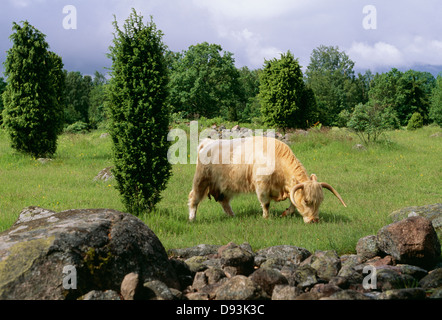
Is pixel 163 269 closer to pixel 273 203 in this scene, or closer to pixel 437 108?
pixel 273 203

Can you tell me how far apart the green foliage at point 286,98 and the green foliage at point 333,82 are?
30.8 metres

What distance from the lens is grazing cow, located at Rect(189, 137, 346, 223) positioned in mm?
9250

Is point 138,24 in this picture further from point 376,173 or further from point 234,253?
point 376,173

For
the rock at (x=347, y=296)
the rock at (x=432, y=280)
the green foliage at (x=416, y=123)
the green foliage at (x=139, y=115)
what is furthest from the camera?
the green foliage at (x=416, y=123)

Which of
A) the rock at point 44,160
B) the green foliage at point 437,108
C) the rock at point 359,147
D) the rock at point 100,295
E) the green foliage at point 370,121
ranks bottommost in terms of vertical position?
the rock at point 100,295

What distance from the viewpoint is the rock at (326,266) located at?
5.14 metres

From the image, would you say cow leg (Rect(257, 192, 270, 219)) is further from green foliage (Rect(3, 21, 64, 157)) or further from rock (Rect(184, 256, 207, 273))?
green foliage (Rect(3, 21, 64, 157))

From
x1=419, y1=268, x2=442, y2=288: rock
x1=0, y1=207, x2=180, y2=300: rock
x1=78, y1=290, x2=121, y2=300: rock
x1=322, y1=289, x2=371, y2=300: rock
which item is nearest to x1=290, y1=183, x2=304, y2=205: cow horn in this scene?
x1=419, y1=268, x2=442, y2=288: rock

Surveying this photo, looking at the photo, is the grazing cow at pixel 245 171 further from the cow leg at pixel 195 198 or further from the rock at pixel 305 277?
the rock at pixel 305 277

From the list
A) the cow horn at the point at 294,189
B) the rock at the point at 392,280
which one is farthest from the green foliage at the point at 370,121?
the rock at the point at 392,280

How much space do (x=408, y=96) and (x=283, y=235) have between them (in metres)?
58.4

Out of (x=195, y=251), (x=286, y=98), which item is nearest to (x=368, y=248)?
(x=195, y=251)

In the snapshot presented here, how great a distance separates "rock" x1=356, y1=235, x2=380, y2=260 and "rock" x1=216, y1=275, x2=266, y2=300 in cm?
257

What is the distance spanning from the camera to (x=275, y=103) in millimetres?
25797
